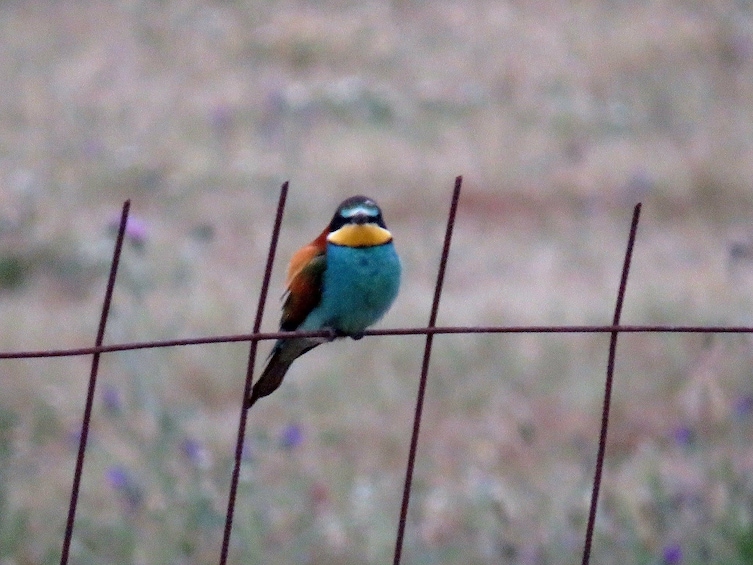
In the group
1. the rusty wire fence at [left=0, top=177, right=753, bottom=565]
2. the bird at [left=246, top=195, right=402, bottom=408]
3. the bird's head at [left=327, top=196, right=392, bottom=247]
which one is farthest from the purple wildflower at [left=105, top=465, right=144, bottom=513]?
the rusty wire fence at [left=0, top=177, right=753, bottom=565]

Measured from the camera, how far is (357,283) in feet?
7.50

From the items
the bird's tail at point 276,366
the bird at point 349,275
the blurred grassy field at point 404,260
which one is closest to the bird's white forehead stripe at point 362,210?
the bird at point 349,275

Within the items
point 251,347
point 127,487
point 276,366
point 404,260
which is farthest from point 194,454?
point 404,260

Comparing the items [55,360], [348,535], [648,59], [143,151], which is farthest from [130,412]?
[648,59]

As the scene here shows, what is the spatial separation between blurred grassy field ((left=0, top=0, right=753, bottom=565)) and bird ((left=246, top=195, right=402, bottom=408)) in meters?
0.56

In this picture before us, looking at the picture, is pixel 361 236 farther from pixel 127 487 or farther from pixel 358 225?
pixel 127 487

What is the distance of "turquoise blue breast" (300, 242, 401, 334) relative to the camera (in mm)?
2299

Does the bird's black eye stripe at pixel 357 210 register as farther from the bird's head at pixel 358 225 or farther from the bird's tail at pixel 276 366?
the bird's tail at pixel 276 366

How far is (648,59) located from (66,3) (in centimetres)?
632

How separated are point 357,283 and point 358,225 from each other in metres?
0.12

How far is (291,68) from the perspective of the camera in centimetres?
1095

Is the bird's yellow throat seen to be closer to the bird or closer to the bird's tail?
the bird

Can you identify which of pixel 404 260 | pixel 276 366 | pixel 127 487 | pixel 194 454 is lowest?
pixel 127 487

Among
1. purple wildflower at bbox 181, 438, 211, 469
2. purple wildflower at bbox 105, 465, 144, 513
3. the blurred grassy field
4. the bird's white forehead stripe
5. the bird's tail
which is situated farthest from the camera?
the blurred grassy field
